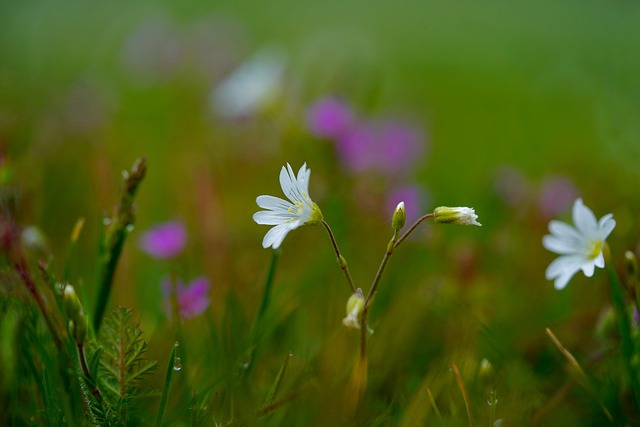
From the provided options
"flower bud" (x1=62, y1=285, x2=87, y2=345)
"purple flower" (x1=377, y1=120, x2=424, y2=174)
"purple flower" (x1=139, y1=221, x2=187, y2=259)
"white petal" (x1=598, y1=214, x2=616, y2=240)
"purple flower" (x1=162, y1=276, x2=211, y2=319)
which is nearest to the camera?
"flower bud" (x1=62, y1=285, x2=87, y2=345)

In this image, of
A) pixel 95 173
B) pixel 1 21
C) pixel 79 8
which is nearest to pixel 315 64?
pixel 95 173

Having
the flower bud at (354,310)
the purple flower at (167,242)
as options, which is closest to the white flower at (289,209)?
the flower bud at (354,310)

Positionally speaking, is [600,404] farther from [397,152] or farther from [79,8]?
[79,8]

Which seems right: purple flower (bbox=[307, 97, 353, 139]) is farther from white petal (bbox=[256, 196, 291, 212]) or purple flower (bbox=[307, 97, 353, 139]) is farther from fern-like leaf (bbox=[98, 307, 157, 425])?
fern-like leaf (bbox=[98, 307, 157, 425])

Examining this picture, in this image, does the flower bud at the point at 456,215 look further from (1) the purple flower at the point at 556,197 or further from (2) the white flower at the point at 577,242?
(1) the purple flower at the point at 556,197

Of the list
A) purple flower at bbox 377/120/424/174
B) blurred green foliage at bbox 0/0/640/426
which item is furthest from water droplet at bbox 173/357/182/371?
purple flower at bbox 377/120/424/174

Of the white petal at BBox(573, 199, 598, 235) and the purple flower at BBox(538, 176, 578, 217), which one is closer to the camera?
the white petal at BBox(573, 199, 598, 235)
